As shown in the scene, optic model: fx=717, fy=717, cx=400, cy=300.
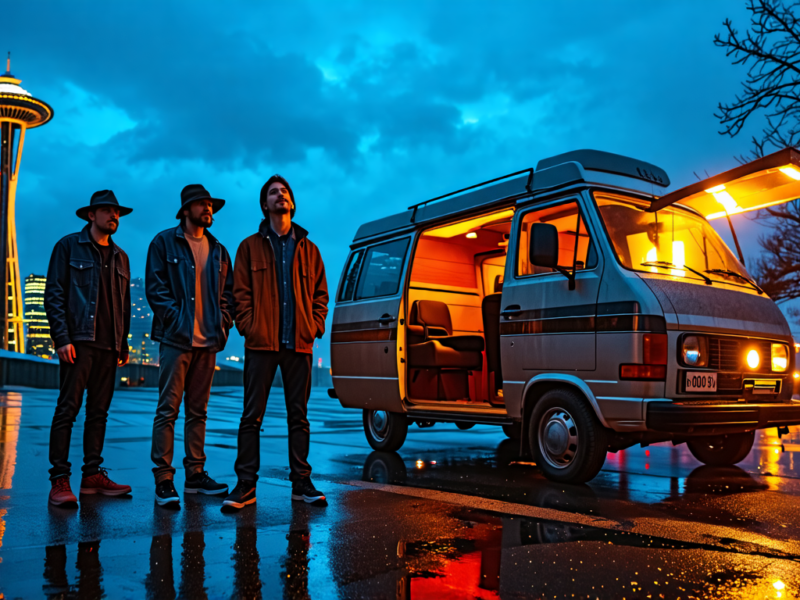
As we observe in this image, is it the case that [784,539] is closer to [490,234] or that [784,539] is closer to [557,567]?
[557,567]

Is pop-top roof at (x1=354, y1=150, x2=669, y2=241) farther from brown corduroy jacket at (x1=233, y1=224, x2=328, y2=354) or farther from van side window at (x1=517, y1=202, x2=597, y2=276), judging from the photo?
brown corduroy jacket at (x1=233, y1=224, x2=328, y2=354)

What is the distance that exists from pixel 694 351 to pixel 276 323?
312cm

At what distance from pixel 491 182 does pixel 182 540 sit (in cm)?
463

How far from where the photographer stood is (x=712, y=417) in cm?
525

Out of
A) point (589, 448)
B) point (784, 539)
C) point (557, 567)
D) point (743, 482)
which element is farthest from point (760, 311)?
point (557, 567)

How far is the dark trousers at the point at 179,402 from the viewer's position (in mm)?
4996

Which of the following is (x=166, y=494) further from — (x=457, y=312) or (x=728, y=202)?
(x=728, y=202)

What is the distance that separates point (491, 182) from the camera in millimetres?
7121

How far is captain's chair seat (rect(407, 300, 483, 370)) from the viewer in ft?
26.7

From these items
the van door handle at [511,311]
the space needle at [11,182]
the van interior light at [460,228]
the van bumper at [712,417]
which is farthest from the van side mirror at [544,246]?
the space needle at [11,182]

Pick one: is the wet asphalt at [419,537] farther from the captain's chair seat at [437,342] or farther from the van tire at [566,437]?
the captain's chair seat at [437,342]

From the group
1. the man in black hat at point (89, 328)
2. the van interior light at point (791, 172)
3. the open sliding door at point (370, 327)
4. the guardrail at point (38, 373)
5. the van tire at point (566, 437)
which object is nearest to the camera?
the man in black hat at point (89, 328)

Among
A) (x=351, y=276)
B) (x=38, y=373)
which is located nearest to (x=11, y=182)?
(x=38, y=373)

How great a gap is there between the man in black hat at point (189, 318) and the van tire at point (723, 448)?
447 cm
